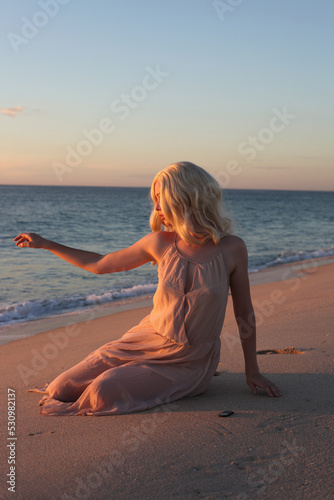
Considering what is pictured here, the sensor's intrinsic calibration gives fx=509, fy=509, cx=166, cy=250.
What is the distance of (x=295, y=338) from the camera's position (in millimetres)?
5383

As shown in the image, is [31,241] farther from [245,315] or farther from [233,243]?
[245,315]

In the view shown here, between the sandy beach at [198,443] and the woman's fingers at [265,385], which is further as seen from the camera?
the woman's fingers at [265,385]

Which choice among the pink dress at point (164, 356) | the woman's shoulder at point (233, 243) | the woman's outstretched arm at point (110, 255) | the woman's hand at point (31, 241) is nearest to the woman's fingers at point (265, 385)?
the pink dress at point (164, 356)

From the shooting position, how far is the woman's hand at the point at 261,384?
3631 mm

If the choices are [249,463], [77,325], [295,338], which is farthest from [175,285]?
[77,325]

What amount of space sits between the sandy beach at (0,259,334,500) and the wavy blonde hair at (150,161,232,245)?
1190 millimetres

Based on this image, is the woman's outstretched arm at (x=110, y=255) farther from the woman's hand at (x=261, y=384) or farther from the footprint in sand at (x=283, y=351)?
the footprint in sand at (x=283, y=351)

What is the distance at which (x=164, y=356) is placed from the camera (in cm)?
358

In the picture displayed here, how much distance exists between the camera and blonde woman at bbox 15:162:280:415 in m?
3.45

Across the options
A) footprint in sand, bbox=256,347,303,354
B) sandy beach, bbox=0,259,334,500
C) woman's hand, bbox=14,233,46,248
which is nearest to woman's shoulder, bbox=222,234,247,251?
sandy beach, bbox=0,259,334,500

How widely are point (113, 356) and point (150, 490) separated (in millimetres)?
1299

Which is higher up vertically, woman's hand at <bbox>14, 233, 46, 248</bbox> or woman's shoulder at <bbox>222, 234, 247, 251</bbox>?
woman's shoulder at <bbox>222, 234, 247, 251</bbox>

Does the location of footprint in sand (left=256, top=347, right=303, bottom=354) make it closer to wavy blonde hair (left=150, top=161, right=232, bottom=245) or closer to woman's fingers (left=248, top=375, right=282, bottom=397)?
woman's fingers (left=248, top=375, right=282, bottom=397)

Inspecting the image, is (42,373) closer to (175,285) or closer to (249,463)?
(175,285)
